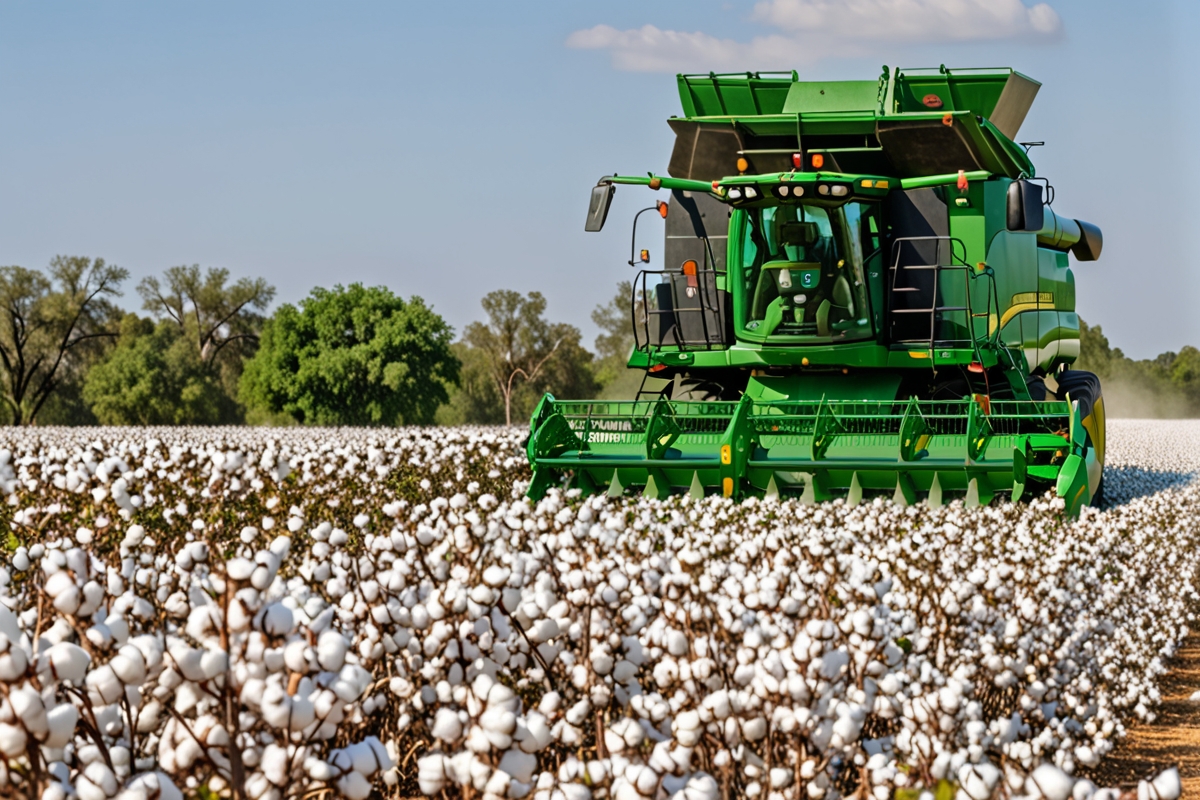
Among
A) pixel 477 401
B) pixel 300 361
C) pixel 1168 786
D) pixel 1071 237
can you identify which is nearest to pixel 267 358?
pixel 300 361

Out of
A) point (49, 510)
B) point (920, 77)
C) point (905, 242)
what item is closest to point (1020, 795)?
point (49, 510)

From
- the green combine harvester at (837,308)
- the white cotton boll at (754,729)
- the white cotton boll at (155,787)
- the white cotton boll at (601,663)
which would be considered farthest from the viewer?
the green combine harvester at (837,308)

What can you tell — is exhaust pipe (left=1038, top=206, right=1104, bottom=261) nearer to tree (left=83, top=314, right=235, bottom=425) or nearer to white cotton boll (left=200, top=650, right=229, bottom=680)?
white cotton boll (left=200, top=650, right=229, bottom=680)

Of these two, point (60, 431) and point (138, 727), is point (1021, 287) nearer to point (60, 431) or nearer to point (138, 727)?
point (138, 727)

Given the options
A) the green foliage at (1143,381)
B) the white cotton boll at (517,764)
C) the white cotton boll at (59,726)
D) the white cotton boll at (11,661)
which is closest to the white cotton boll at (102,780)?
the white cotton boll at (59,726)

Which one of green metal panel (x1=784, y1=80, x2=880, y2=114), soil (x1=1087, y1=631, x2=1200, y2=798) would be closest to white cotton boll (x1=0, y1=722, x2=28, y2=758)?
soil (x1=1087, y1=631, x2=1200, y2=798)

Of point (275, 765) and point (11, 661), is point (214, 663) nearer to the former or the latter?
point (275, 765)

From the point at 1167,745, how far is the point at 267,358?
51.8m

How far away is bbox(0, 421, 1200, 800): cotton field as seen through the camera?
103 inches

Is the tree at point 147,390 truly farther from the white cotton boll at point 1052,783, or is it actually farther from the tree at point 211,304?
the white cotton boll at point 1052,783

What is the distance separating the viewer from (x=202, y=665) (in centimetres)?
256

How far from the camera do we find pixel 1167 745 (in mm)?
6789

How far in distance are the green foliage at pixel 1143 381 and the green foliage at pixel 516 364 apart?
2909cm

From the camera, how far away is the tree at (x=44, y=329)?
64.5 meters
